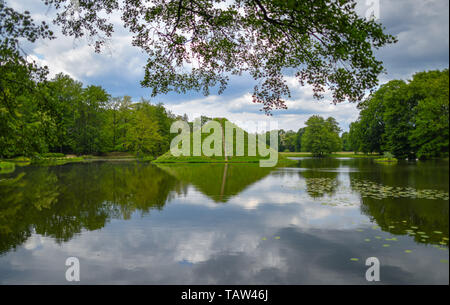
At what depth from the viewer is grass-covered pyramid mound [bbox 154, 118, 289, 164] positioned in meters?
40.8

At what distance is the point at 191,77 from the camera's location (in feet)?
27.8

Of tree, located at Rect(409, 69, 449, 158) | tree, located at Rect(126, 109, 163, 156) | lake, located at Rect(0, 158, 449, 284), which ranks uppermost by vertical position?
tree, located at Rect(126, 109, 163, 156)

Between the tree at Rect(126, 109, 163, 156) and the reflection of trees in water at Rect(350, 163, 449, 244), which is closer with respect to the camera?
the reflection of trees in water at Rect(350, 163, 449, 244)

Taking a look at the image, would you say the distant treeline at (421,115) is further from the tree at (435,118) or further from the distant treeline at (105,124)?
the distant treeline at (105,124)

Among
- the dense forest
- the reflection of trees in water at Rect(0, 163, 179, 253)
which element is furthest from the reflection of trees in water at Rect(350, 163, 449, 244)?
the reflection of trees in water at Rect(0, 163, 179, 253)

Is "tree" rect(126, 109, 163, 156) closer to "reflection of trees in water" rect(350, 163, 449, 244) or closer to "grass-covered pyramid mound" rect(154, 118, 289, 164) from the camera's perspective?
"grass-covered pyramid mound" rect(154, 118, 289, 164)

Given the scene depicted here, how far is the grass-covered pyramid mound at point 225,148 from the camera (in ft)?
134

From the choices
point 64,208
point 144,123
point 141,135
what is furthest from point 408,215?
point 144,123

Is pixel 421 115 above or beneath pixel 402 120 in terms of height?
beneath

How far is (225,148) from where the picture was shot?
42719 mm

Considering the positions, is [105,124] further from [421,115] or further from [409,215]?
[421,115]

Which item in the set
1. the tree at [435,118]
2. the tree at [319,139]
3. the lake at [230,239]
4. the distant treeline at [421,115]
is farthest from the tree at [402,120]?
the tree at [319,139]

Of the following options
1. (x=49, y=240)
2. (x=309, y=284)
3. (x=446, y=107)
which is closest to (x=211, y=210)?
(x=49, y=240)
